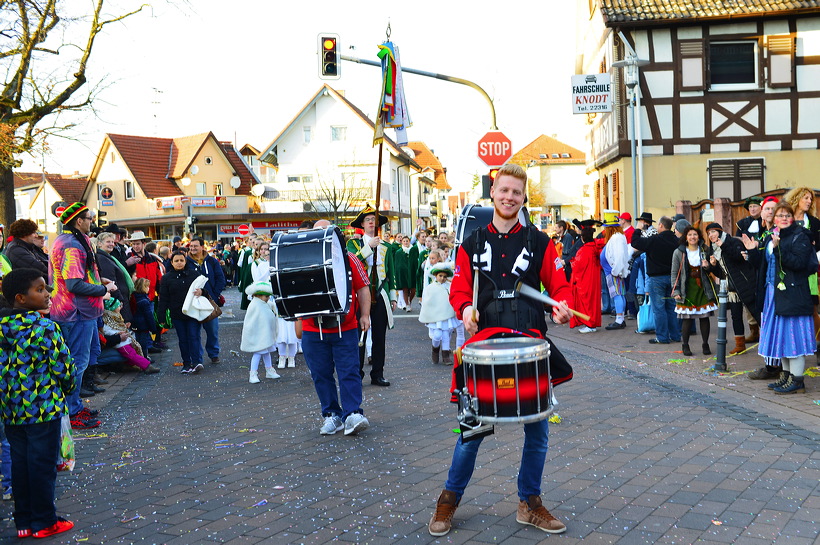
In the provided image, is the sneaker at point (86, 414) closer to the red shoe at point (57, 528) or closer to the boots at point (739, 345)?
the red shoe at point (57, 528)

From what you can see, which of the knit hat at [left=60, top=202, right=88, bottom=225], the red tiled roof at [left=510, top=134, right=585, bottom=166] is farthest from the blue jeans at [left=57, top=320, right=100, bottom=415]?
the red tiled roof at [left=510, top=134, right=585, bottom=166]

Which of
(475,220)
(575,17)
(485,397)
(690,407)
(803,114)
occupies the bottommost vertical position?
(690,407)

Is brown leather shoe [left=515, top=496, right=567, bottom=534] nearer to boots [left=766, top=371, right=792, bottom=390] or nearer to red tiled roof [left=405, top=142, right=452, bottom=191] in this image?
boots [left=766, top=371, right=792, bottom=390]

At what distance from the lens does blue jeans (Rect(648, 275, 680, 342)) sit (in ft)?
41.4

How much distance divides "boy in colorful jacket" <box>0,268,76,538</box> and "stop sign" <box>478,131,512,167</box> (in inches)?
480

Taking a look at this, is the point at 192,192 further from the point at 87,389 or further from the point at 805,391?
the point at 805,391

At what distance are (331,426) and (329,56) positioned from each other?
10.8m

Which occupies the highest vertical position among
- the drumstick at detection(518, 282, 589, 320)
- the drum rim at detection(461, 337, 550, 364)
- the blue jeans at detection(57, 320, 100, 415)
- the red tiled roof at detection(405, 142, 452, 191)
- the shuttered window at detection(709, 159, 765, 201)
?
the red tiled roof at detection(405, 142, 452, 191)

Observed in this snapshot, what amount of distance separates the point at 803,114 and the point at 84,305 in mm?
21319

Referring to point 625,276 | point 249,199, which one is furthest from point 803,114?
point 249,199

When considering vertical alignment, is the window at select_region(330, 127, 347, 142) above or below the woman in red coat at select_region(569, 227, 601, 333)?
above

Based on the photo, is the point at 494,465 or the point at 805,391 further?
the point at 805,391

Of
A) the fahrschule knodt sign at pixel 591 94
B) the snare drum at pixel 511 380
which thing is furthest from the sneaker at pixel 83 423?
the fahrschule knodt sign at pixel 591 94

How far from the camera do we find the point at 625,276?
15.4 meters
